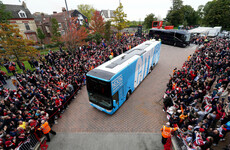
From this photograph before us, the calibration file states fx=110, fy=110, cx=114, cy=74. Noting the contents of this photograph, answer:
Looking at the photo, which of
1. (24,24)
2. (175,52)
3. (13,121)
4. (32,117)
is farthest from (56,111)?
(24,24)

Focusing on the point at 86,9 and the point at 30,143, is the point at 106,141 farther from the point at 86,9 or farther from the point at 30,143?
the point at 86,9

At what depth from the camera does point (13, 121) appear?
6.30 m

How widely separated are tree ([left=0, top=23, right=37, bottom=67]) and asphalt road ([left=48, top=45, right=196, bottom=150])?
28.2 feet

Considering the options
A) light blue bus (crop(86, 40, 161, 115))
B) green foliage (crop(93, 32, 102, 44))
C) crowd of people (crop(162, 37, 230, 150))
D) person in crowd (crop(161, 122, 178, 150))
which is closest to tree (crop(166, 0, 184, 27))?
green foliage (crop(93, 32, 102, 44))

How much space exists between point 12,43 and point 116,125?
13927 millimetres

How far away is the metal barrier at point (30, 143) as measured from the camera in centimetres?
571

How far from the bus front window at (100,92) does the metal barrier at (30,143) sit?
3976 millimetres

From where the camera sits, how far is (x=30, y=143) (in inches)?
243

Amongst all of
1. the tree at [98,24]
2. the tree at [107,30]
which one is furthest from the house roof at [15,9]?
the tree at [107,30]

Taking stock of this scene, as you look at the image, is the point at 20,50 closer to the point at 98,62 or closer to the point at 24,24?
the point at 98,62

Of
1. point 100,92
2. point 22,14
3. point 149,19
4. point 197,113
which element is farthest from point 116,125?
point 149,19

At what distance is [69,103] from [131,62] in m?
6.66

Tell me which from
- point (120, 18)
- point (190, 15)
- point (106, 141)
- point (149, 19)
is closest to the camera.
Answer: point (106, 141)

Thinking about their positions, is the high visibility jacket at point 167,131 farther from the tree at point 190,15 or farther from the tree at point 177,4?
the tree at point 177,4
